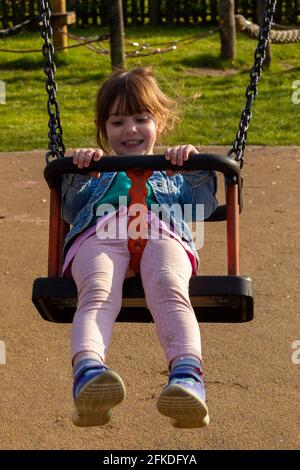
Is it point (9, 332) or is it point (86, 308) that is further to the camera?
point (9, 332)

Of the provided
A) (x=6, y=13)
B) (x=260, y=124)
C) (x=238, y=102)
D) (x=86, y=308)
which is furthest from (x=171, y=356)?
(x=6, y=13)

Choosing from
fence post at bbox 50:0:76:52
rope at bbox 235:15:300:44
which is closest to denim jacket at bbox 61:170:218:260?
fence post at bbox 50:0:76:52

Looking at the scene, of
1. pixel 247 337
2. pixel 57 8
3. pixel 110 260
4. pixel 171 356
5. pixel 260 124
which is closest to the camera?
pixel 171 356

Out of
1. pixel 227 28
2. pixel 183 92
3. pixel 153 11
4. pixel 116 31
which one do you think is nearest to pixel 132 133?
pixel 116 31

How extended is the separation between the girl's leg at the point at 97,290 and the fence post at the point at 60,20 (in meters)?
10.0

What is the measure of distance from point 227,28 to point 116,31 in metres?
2.41

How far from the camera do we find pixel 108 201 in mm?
3389

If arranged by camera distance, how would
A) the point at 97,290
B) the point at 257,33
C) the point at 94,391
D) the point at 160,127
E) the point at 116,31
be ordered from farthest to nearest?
the point at 257,33
the point at 116,31
the point at 160,127
the point at 97,290
the point at 94,391

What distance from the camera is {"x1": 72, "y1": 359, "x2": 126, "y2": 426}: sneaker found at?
8.71 feet

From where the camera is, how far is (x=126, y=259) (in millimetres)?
3156

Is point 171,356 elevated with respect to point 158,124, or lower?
lower

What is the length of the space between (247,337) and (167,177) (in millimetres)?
1450

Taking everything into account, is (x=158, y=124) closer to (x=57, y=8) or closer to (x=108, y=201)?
(x=108, y=201)

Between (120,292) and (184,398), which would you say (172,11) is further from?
(184,398)
